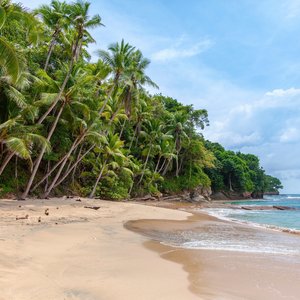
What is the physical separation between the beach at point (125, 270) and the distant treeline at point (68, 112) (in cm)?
571

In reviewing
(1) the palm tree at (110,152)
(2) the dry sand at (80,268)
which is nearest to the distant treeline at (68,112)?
(1) the palm tree at (110,152)

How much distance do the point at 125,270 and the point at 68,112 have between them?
16.4 meters

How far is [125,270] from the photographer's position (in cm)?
546

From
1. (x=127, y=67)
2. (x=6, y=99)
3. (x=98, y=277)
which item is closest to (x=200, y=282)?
(x=98, y=277)

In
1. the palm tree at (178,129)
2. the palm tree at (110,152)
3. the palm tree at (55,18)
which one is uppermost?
the palm tree at (55,18)

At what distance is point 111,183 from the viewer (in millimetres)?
27438

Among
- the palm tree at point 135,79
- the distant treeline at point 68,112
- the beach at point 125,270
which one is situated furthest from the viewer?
the palm tree at point 135,79

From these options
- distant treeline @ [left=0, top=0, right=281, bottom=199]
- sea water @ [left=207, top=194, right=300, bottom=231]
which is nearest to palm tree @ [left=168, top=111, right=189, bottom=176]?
distant treeline @ [left=0, top=0, right=281, bottom=199]

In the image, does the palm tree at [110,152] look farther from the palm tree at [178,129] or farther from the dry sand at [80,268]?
the dry sand at [80,268]

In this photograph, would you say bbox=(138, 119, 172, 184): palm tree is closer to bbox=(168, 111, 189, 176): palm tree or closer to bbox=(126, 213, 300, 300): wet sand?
bbox=(168, 111, 189, 176): palm tree

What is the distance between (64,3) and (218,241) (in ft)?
66.9

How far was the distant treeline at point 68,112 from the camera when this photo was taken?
15156mm

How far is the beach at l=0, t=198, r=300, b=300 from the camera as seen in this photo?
4281 mm

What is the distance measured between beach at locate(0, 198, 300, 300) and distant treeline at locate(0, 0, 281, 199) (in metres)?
5.71
